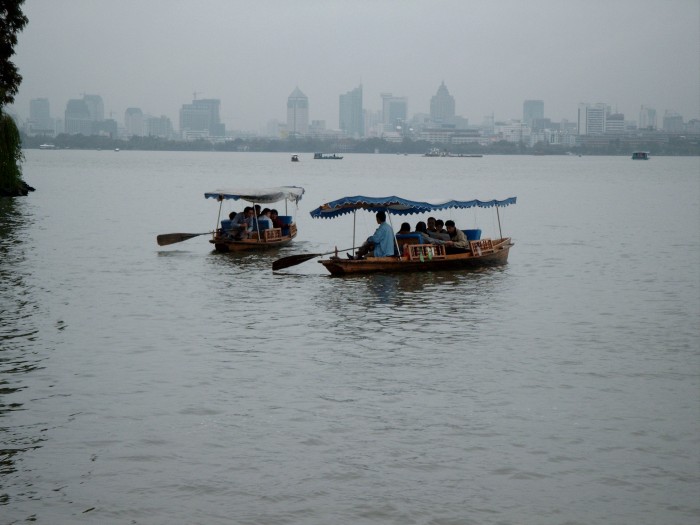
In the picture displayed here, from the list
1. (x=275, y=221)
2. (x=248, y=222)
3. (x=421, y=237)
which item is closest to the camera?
(x=421, y=237)

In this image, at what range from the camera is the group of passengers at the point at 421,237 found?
25.8 metres

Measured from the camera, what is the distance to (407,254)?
26.3m

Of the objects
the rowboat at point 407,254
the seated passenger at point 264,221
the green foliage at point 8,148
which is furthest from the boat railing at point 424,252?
the green foliage at point 8,148

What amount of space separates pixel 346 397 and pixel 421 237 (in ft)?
44.3

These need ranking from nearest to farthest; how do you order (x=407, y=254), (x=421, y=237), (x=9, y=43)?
(x=407, y=254) < (x=421, y=237) < (x=9, y=43)

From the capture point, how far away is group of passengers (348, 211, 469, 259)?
84.8ft

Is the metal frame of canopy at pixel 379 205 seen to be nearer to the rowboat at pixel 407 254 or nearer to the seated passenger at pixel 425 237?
the rowboat at pixel 407 254

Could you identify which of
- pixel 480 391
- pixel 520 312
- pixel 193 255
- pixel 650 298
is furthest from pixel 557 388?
pixel 193 255

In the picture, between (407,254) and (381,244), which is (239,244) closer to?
(381,244)

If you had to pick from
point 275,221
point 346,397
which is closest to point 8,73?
point 275,221

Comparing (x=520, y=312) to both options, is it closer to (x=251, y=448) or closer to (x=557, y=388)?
(x=557, y=388)

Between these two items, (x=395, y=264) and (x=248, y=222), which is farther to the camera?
(x=248, y=222)

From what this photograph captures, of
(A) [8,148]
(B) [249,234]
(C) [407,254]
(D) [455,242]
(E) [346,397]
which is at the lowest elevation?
(E) [346,397]

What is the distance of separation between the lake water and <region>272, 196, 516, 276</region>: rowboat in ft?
1.34
